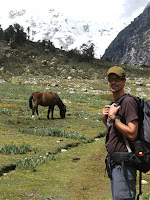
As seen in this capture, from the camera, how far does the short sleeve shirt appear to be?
3.91m

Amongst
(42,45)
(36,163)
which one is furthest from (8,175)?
(42,45)

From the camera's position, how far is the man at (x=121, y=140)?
152 inches

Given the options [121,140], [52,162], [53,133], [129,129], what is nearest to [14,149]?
[52,162]

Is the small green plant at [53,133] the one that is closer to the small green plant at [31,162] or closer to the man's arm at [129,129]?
the small green plant at [31,162]

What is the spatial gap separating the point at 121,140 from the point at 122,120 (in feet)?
1.11

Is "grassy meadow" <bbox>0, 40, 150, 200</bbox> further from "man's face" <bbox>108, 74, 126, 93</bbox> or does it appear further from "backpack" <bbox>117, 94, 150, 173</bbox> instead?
"man's face" <bbox>108, 74, 126, 93</bbox>

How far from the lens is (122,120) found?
4.13m

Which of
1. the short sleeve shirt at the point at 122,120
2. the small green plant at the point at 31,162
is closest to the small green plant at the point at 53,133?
the small green plant at the point at 31,162

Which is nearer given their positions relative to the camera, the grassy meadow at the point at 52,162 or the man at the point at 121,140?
the man at the point at 121,140

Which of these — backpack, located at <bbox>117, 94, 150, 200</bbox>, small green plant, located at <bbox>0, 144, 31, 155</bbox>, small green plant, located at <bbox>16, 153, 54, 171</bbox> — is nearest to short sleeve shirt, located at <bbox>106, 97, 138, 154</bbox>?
backpack, located at <bbox>117, 94, 150, 200</bbox>

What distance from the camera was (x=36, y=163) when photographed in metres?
8.27

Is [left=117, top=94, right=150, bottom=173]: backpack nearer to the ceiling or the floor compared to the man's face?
nearer to the floor

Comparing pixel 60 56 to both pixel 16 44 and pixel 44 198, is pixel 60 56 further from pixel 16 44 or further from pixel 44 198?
pixel 44 198

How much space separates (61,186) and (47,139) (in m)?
5.10
